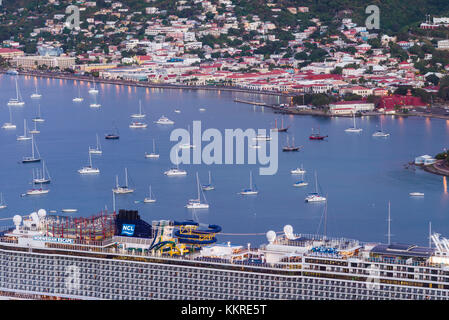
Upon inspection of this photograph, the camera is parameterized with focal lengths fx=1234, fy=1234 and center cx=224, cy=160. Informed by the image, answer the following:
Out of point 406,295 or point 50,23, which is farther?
point 50,23

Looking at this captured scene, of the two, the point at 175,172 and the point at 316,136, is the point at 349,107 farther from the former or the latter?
the point at 175,172

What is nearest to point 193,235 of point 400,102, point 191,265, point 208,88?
point 191,265

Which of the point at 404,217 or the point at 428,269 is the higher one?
the point at 428,269

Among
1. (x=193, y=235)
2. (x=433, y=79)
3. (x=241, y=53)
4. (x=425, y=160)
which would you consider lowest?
(x=425, y=160)

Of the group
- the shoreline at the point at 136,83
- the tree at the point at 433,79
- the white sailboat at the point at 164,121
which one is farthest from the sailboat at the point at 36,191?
the tree at the point at 433,79

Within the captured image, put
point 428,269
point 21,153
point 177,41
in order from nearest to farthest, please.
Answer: point 428,269
point 21,153
point 177,41

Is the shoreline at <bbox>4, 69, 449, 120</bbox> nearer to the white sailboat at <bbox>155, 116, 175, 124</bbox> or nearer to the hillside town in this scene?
the hillside town

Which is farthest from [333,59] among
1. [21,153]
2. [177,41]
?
[21,153]

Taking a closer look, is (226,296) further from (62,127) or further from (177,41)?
(177,41)
